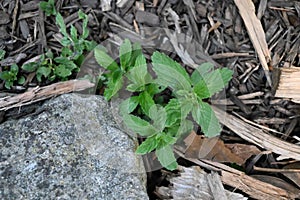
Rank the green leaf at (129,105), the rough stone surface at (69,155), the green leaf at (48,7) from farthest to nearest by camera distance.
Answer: the green leaf at (48,7)
the green leaf at (129,105)
the rough stone surface at (69,155)

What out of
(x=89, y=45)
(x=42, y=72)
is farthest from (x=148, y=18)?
(x=42, y=72)

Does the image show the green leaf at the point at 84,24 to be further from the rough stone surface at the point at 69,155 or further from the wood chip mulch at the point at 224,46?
the rough stone surface at the point at 69,155

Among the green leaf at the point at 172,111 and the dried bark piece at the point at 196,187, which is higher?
the green leaf at the point at 172,111

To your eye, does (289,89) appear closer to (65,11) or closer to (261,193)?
(261,193)

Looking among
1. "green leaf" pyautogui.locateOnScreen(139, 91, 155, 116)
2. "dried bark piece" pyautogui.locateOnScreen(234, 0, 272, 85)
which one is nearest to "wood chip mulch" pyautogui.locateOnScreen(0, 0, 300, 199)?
"dried bark piece" pyautogui.locateOnScreen(234, 0, 272, 85)

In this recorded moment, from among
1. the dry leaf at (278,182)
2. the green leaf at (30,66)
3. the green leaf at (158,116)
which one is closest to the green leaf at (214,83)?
the green leaf at (158,116)

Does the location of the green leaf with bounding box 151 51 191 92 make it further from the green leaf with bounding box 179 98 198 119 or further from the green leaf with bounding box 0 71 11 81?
the green leaf with bounding box 0 71 11 81

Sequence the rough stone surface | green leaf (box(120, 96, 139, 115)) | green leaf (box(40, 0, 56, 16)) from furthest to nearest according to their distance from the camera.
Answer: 1. green leaf (box(40, 0, 56, 16))
2. green leaf (box(120, 96, 139, 115))
3. the rough stone surface

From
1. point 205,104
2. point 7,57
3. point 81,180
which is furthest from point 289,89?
point 7,57
